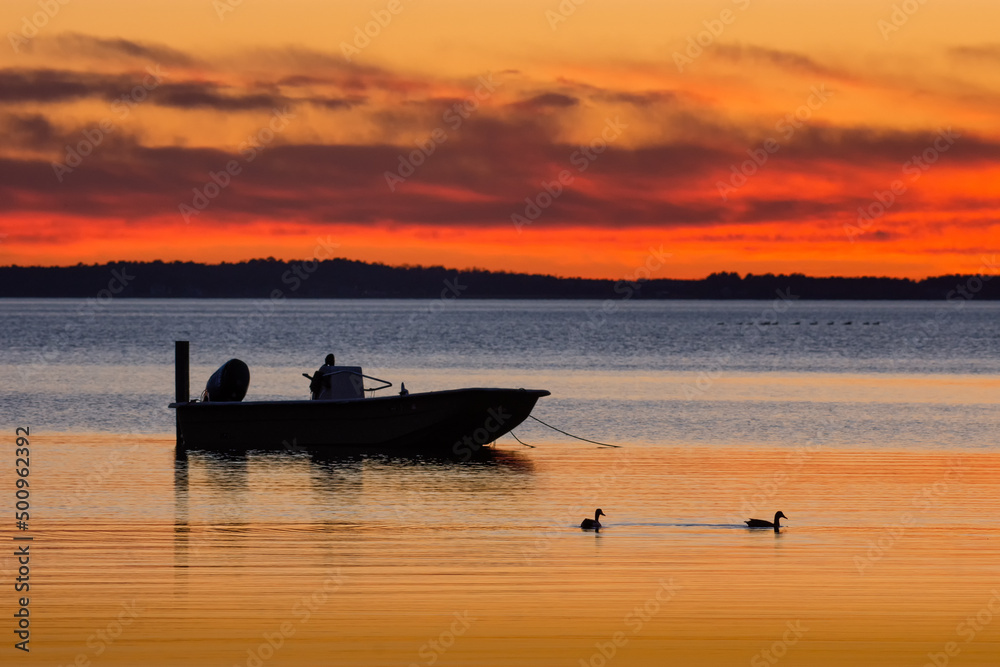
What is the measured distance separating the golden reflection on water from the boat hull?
354 centimetres

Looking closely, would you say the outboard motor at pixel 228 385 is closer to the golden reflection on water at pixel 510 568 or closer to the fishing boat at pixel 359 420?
the fishing boat at pixel 359 420

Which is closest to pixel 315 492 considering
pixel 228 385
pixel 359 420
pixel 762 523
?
pixel 359 420

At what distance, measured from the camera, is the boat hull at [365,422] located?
29.9 metres

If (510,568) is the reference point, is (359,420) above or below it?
above

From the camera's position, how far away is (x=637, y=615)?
44.0 feet

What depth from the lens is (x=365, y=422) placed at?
29969 millimetres

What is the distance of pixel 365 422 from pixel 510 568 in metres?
14.6

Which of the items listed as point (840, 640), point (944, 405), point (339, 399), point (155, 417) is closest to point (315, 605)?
point (840, 640)

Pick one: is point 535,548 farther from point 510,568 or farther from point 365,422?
point 365,422

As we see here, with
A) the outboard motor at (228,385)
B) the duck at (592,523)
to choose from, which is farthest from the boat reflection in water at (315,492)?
the duck at (592,523)

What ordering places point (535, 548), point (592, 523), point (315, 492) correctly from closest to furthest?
point (535, 548) < point (592, 523) < point (315, 492)

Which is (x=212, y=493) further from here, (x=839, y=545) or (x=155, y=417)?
(x=155, y=417)

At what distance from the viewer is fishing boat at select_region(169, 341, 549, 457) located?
98.2 feet

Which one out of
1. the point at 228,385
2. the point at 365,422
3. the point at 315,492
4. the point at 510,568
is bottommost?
the point at 315,492
